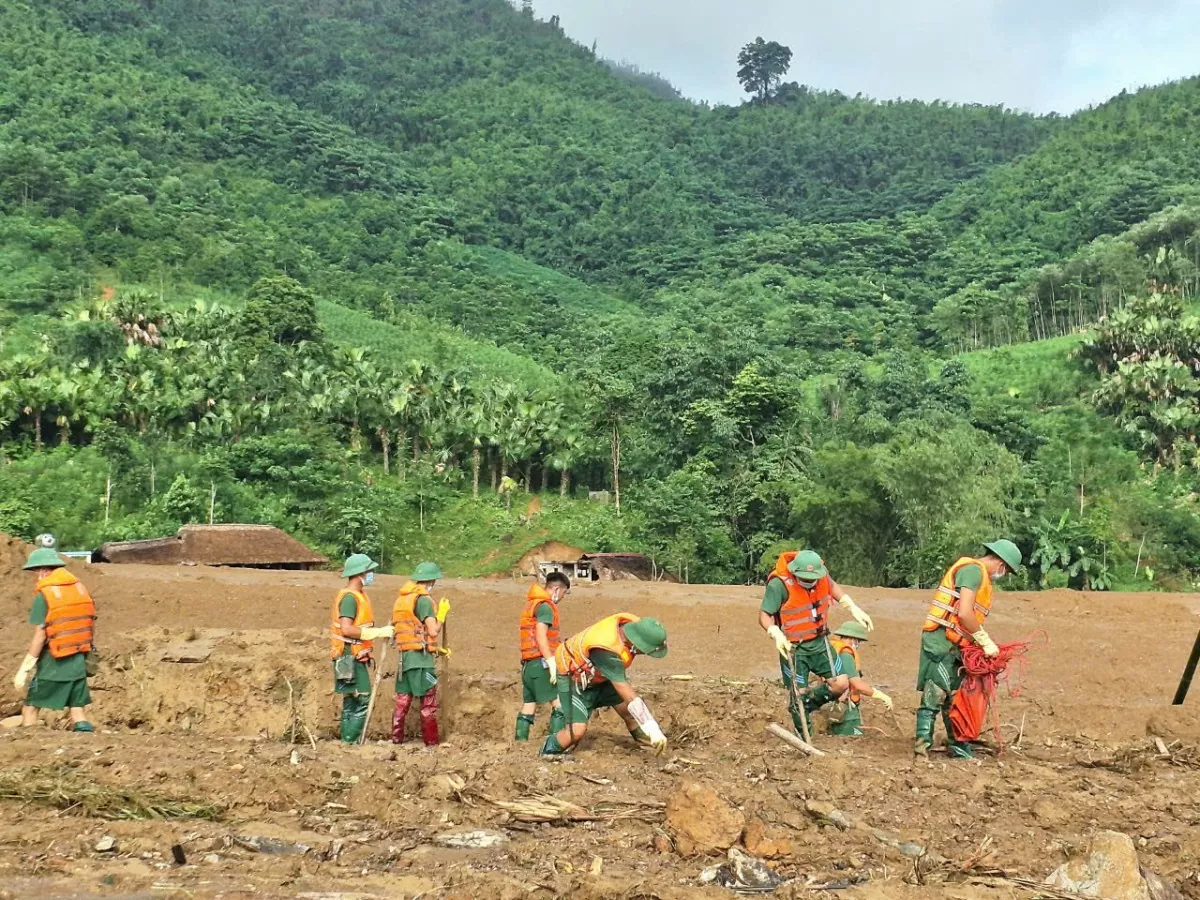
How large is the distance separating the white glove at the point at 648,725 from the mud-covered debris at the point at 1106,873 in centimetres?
272

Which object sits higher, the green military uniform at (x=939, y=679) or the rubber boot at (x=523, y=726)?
the green military uniform at (x=939, y=679)

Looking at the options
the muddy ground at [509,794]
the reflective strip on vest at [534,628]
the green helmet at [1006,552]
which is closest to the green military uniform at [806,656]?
the muddy ground at [509,794]

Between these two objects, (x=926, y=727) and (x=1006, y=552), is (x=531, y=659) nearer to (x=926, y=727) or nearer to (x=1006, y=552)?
(x=926, y=727)

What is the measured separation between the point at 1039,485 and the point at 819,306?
4185 cm

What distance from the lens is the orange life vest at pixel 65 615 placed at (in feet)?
26.5

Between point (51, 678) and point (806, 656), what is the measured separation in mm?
5730

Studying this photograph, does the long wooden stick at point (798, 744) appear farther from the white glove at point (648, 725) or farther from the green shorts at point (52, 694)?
the green shorts at point (52, 694)

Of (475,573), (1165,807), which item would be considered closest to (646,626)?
(1165,807)

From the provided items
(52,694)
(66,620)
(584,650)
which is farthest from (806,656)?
(52,694)

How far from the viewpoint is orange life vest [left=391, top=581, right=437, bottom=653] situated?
8.48m

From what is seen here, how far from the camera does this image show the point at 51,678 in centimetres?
807

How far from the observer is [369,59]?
5177 inches

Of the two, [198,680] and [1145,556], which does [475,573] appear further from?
[198,680]

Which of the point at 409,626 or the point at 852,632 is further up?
the point at 852,632
